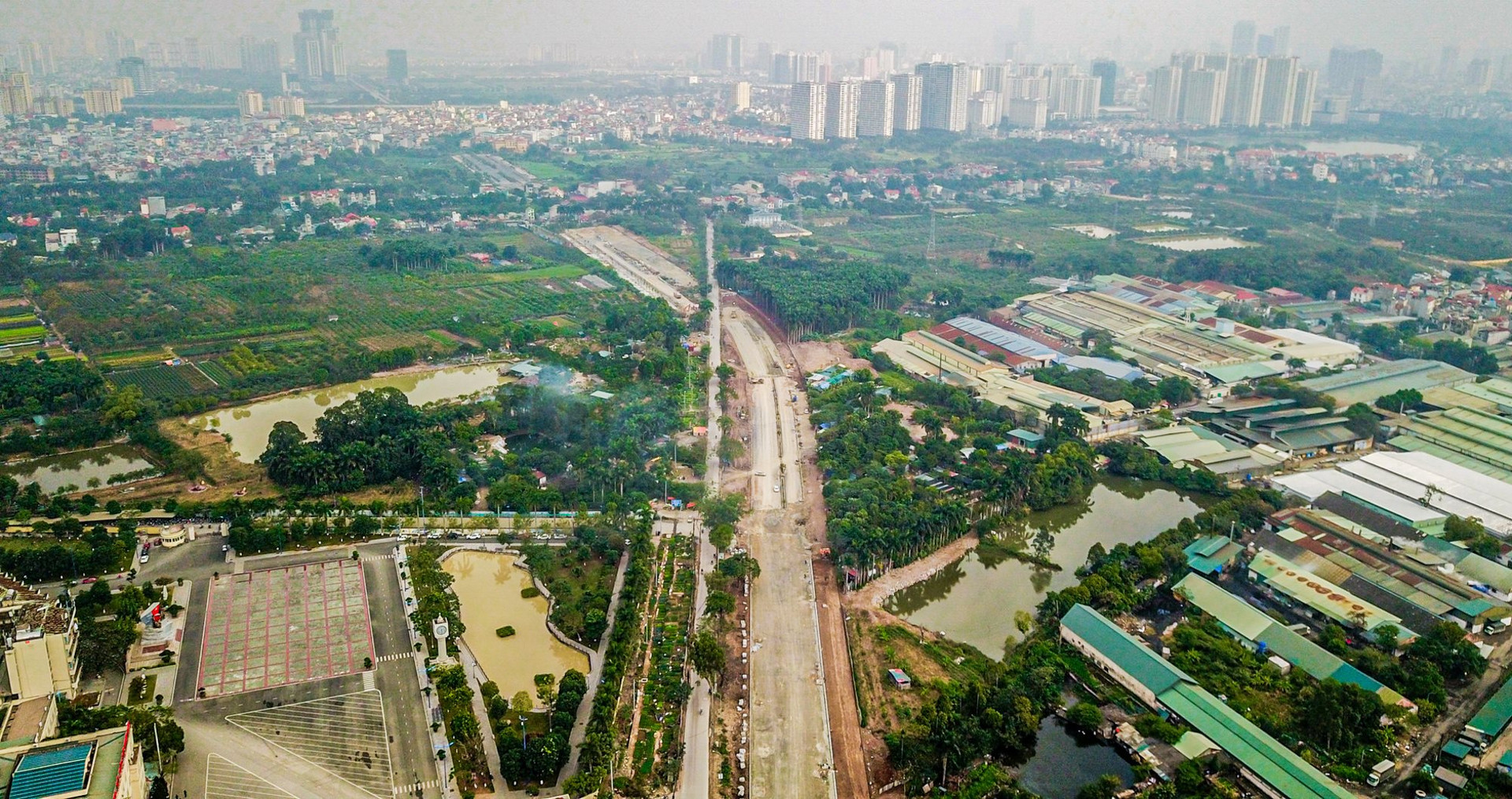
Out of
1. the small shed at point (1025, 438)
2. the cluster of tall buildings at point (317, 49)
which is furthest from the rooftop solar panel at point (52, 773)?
the cluster of tall buildings at point (317, 49)

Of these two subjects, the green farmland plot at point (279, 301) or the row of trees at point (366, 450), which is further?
the green farmland plot at point (279, 301)

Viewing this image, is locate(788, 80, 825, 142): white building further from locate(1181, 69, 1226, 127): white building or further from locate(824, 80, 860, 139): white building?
locate(1181, 69, 1226, 127): white building

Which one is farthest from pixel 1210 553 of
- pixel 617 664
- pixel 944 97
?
pixel 944 97

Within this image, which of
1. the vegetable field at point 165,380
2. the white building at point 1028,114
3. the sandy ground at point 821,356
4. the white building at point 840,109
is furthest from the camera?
the white building at point 1028,114

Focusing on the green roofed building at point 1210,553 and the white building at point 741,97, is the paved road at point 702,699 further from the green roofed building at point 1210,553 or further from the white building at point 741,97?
the white building at point 741,97

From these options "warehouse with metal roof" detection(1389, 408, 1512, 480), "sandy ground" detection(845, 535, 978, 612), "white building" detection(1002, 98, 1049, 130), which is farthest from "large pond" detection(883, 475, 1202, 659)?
"white building" detection(1002, 98, 1049, 130)

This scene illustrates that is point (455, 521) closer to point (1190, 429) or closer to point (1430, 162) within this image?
point (1190, 429)

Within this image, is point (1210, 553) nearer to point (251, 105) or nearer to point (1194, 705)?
point (1194, 705)
